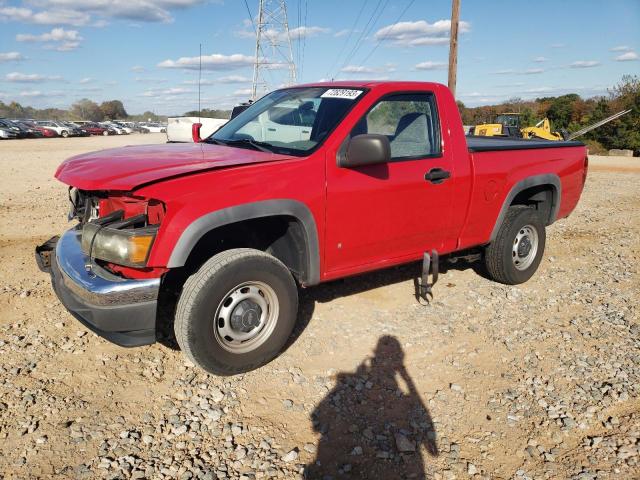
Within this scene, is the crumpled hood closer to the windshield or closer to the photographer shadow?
the windshield

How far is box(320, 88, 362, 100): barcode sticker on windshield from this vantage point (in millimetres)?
3824

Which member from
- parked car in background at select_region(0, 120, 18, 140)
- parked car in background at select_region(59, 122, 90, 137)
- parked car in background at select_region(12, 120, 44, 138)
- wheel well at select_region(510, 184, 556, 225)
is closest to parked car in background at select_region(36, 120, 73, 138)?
parked car in background at select_region(59, 122, 90, 137)

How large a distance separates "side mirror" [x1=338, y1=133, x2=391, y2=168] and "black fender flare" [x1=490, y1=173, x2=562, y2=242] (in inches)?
73.6

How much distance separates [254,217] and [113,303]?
3.22ft

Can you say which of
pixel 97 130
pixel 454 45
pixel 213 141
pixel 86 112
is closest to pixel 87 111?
pixel 86 112

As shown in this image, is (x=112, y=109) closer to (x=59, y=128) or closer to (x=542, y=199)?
(x=59, y=128)

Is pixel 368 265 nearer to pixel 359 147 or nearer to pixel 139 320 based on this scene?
pixel 359 147

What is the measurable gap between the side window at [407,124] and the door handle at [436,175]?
164 millimetres

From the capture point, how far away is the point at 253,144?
3922 millimetres

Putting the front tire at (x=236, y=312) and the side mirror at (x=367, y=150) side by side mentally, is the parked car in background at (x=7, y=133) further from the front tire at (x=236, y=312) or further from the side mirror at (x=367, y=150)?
the side mirror at (x=367, y=150)

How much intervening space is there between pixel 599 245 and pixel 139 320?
20.7 ft

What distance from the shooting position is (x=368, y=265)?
391cm

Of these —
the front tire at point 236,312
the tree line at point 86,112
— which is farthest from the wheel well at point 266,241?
the tree line at point 86,112

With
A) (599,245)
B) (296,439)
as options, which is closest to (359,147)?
(296,439)
